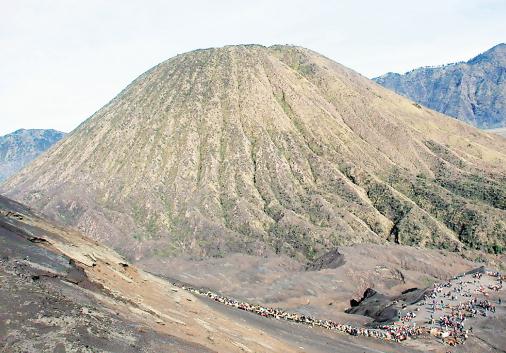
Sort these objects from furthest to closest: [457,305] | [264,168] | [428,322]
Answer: [264,168], [457,305], [428,322]

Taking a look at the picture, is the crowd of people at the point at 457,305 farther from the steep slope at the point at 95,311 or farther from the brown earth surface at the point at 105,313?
the steep slope at the point at 95,311

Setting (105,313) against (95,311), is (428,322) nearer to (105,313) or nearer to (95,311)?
(105,313)

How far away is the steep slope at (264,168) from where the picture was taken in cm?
10975

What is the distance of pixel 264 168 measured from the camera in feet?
420

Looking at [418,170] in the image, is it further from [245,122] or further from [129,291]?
[129,291]

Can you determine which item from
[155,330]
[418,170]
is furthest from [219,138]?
[155,330]

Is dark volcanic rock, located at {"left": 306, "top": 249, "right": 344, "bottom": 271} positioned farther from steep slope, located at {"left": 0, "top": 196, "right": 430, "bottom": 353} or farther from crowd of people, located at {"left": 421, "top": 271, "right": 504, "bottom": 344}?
steep slope, located at {"left": 0, "top": 196, "right": 430, "bottom": 353}

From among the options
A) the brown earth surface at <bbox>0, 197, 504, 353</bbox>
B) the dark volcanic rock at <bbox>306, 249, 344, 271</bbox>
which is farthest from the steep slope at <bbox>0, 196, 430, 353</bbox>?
the dark volcanic rock at <bbox>306, 249, 344, 271</bbox>

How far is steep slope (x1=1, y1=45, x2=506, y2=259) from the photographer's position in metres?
110

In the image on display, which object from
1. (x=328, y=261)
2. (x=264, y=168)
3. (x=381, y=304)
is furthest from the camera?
(x=264, y=168)

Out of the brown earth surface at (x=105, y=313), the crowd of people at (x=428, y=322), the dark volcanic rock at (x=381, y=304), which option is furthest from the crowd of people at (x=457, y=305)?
the dark volcanic rock at (x=381, y=304)

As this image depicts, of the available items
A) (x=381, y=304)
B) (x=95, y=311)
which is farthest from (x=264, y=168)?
(x=95, y=311)

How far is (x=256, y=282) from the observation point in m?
88.4

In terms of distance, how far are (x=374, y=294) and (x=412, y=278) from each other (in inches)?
451
